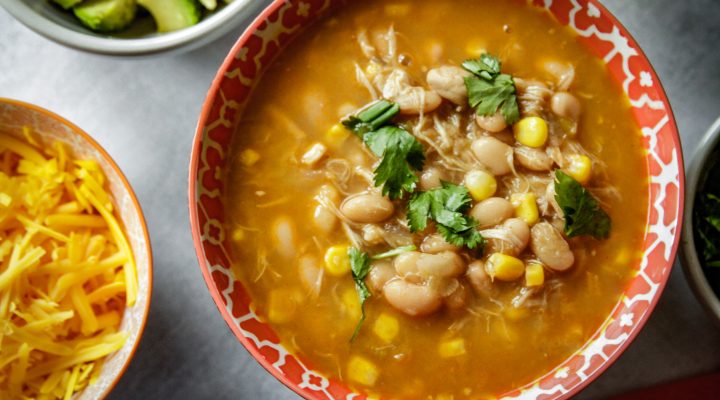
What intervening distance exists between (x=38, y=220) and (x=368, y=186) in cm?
112

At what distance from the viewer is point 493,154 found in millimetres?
2484

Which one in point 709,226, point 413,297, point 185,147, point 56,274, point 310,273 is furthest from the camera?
point 185,147

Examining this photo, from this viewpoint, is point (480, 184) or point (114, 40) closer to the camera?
point (480, 184)

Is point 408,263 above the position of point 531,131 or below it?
below

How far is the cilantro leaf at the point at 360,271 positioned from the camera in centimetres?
251

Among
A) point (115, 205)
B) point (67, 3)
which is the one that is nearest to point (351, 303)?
point (115, 205)

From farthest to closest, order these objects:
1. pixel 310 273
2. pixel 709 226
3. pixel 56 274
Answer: pixel 709 226, pixel 56 274, pixel 310 273

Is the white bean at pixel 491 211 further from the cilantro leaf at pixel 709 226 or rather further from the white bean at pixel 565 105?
the cilantro leaf at pixel 709 226

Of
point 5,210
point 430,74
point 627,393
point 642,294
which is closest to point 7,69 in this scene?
point 5,210

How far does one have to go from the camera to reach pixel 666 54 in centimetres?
297

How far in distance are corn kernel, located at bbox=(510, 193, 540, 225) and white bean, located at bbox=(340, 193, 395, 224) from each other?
0.40 metres

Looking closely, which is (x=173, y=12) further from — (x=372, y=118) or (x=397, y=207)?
(x=397, y=207)

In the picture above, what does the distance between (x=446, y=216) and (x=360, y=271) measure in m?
0.32

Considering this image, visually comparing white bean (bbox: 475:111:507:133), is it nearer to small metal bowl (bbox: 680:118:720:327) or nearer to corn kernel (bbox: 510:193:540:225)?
corn kernel (bbox: 510:193:540:225)
